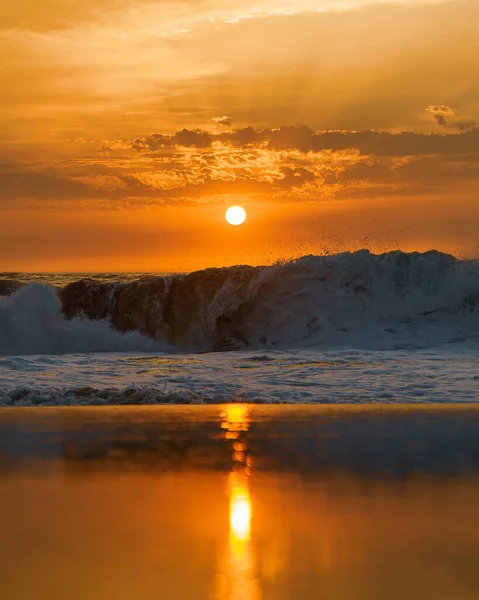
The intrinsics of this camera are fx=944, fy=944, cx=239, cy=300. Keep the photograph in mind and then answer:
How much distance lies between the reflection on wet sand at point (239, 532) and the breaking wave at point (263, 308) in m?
15.3

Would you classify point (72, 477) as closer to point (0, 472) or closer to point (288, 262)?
point (0, 472)

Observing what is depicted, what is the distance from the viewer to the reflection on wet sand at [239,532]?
4.43 metres

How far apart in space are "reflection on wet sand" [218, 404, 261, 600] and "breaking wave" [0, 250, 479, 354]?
15.3 m

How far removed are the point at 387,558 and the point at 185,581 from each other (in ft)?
3.78

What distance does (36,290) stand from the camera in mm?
Answer: 29750

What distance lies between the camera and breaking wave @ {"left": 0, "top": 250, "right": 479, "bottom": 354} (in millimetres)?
25797

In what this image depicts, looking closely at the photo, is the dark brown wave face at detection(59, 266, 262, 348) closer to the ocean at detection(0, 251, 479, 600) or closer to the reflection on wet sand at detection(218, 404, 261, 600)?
the ocean at detection(0, 251, 479, 600)

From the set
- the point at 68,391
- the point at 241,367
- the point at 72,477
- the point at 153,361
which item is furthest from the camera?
the point at 153,361

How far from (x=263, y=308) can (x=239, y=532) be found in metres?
22.2

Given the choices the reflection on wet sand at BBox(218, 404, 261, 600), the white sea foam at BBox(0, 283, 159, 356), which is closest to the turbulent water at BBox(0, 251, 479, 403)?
the white sea foam at BBox(0, 283, 159, 356)

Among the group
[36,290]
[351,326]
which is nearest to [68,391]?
[351,326]

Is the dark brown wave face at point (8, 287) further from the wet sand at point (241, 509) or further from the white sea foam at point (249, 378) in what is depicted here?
the wet sand at point (241, 509)

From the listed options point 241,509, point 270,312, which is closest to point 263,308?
point 270,312

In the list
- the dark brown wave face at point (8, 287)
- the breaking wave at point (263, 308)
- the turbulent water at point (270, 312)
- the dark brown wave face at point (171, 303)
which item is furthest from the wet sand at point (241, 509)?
the dark brown wave face at point (8, 287)
